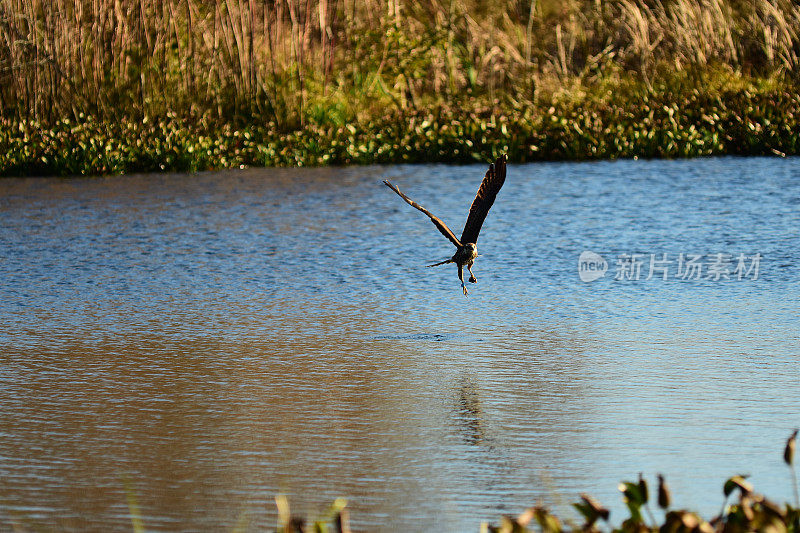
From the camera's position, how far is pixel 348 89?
741 inches

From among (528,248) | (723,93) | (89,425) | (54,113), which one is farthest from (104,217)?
(723,93)

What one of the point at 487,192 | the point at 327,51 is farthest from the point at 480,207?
the point at 327,51

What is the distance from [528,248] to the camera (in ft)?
31.2

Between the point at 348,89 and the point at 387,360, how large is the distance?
13.0 metres

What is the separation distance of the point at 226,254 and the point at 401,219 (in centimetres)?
225

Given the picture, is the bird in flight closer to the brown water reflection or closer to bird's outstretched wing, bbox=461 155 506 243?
bird's outstretched wing, bbox=461 155 506 243

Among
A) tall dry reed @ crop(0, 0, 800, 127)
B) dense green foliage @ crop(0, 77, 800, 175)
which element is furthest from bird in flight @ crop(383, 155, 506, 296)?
tall dry reed @ crop(0, 0, 800, 127)

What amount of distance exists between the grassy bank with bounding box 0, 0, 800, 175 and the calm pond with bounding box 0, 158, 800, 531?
159 inches

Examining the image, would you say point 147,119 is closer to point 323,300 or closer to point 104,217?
point 104,217

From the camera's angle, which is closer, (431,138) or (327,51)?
(431,138)

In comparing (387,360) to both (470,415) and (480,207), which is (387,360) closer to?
(480,207)

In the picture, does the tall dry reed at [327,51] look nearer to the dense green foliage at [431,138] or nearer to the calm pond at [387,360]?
the dense green foliage at [431,138]

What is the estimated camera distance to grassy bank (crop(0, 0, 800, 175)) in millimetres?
15672

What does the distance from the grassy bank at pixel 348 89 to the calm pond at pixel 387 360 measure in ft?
13.3
